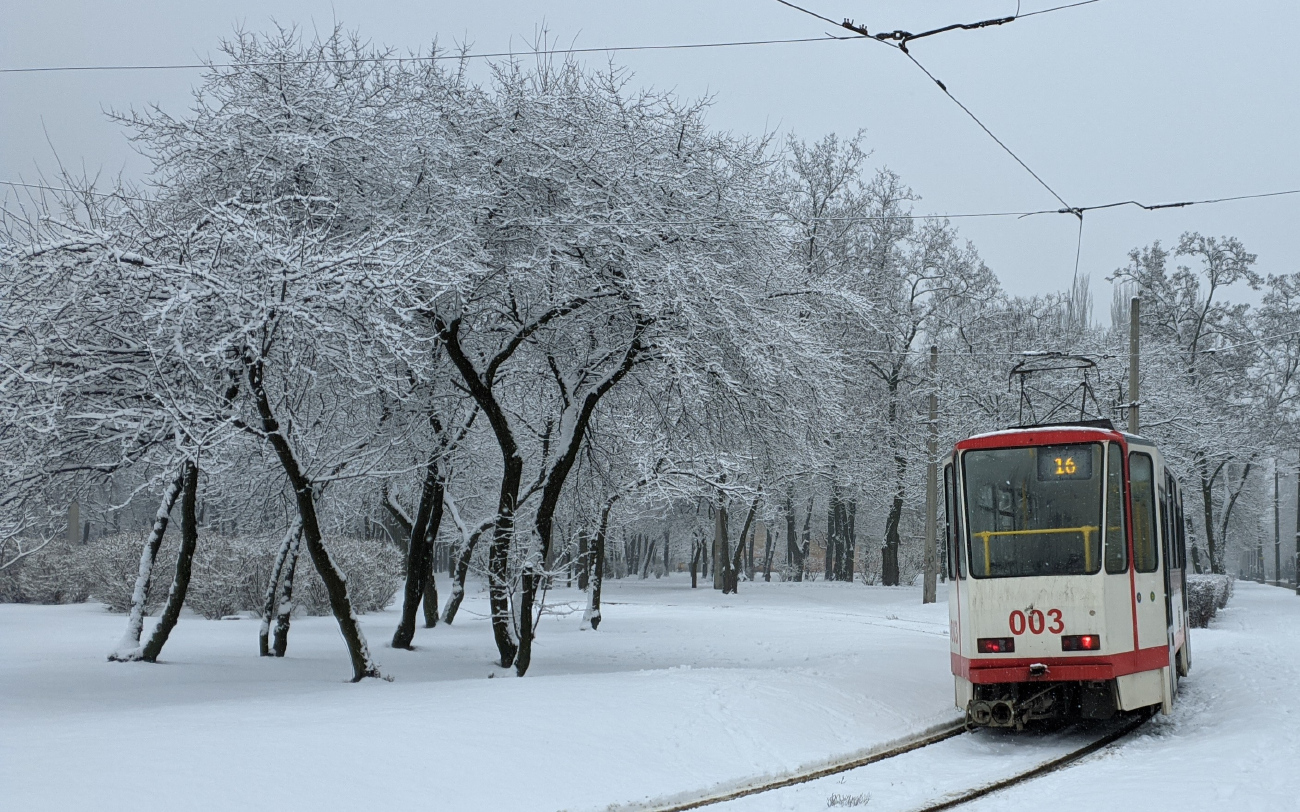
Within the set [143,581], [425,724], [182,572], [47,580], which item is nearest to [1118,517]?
[425,724]

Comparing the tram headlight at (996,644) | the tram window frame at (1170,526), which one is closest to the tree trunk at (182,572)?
the tram headlight at (996,644)

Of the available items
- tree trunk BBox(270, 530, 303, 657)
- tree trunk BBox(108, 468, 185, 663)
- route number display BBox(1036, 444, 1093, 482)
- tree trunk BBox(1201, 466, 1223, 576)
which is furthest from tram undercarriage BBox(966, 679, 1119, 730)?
tree trunk BBox(1201, 466, 1223, 576)

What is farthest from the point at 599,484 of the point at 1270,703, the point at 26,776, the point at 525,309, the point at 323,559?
the point at 26,776

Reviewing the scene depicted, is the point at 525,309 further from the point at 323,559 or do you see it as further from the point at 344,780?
the point at 344,780

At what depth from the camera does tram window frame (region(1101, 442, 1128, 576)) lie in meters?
10.6

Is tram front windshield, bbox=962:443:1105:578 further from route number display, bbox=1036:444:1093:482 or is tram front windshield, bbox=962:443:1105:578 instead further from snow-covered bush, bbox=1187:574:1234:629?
snow-covered bush, bbox=1187:574:1234:629

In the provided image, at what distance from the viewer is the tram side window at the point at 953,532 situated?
1133 cm

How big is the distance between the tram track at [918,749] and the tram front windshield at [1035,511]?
1.66 meters

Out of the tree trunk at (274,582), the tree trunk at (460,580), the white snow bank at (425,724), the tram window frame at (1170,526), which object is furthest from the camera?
the tree trunk at (460,580)

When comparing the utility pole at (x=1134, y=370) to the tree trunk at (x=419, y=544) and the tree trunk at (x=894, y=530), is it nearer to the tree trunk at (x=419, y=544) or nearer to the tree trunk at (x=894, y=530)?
the tree trunk at (x=894, y=530)

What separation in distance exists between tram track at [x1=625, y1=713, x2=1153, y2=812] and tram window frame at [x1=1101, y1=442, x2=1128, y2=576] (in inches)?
67.9

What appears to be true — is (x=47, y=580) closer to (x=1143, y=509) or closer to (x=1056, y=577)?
(x=1056, y=577)

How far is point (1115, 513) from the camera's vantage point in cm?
1075

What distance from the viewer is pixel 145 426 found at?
36.0ft
